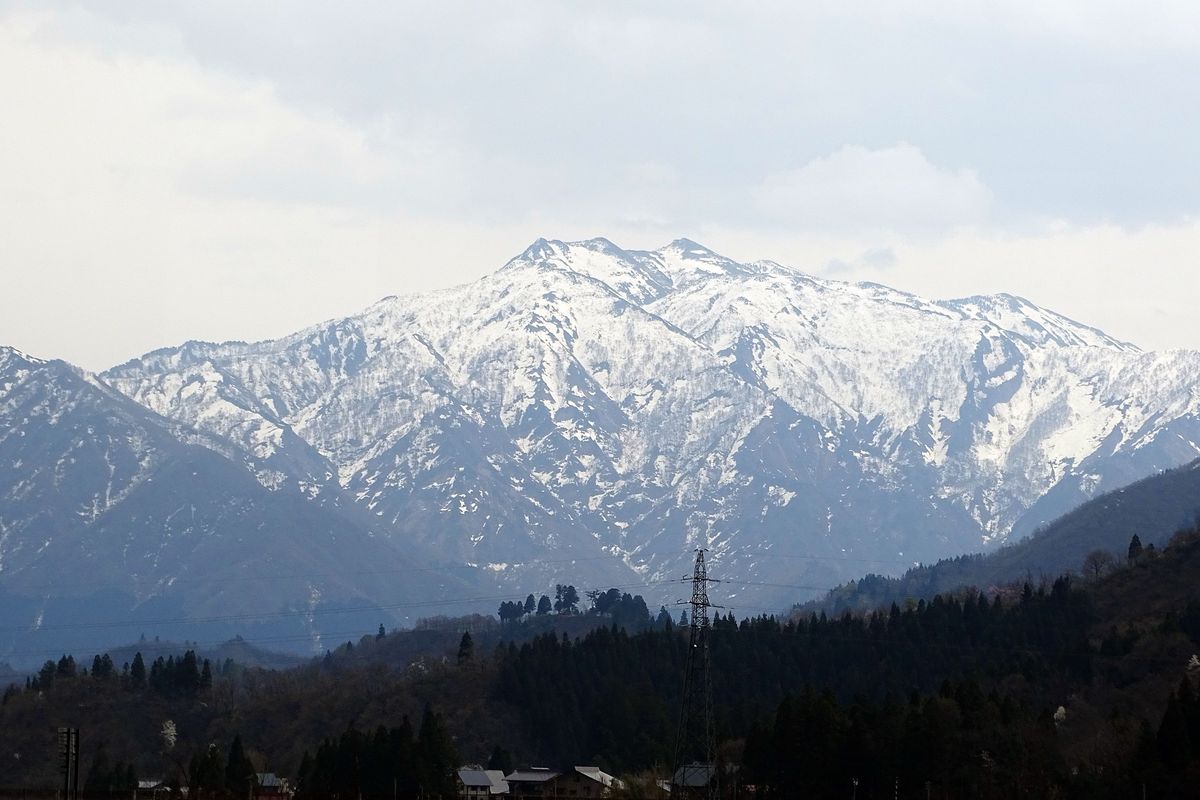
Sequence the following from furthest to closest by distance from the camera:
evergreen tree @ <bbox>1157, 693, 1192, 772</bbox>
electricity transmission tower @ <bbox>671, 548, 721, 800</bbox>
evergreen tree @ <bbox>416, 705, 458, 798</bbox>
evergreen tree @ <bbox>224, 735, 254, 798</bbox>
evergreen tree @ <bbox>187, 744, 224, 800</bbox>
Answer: evergreen tree @ <bbox>224, 735, 254, 798</bbox>
evergreen tree @ <bbox>416, 705, 458, 798</bbox>
evergreen tree @ <bbox>187, 744, 224, 800</bbox>
electricity transmission tower @ <bbox>671, 548, 721, 800</bbox>
evergreen tree @ <bbox>1157, 693, 1192, 772</bbox>

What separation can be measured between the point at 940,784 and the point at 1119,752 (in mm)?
14530

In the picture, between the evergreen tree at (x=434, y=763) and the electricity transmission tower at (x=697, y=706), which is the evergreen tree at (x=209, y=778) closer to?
the evergreen tree at (x=434, y=763)

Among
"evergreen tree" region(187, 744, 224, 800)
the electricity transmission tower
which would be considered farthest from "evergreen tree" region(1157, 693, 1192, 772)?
"evergreen tree" region(187, 744, 224, 800)

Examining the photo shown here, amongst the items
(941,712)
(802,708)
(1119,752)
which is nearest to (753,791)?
(802,708)

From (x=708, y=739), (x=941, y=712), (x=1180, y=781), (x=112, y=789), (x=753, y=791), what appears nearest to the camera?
(x=1180, y=781)

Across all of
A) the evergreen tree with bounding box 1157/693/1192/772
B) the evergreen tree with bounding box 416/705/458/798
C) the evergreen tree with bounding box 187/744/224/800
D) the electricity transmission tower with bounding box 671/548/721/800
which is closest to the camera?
the evergreen tree with bounding box 1157/693/1192/772

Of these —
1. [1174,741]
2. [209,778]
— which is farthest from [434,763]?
[1174,741]

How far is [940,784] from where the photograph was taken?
533ft

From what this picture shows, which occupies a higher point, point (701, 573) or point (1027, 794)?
point (701, 573)

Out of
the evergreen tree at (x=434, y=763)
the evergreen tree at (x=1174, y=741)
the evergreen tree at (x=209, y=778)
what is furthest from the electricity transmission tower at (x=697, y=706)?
the evergreen tree at (x=209, y=778)

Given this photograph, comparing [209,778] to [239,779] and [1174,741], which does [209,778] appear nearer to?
[239,779]

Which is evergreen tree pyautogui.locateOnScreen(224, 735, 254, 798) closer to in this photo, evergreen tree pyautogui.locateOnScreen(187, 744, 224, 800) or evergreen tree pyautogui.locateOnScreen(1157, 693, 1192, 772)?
evergreen tree pyautogui.locateOnScreen(187, 744, 224, 800)

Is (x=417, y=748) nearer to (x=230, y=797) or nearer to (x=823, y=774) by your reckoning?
(x=230, y=797)

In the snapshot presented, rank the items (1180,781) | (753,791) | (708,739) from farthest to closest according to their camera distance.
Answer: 1. (753,791)
2. (708,739)
3. (1180,781)
